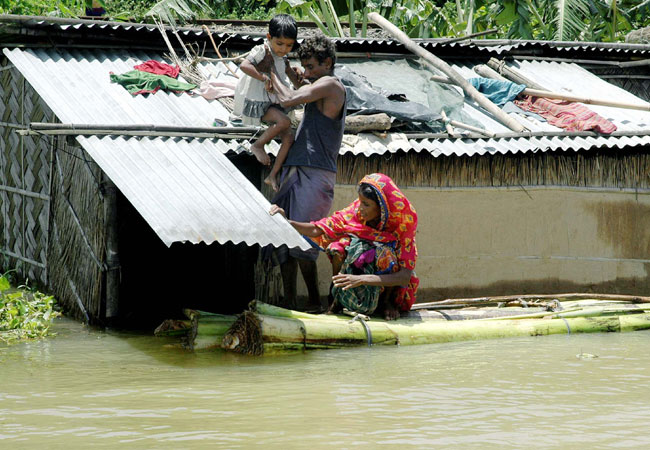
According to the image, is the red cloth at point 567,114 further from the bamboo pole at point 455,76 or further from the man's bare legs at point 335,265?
the man's bare legs at point 335,265

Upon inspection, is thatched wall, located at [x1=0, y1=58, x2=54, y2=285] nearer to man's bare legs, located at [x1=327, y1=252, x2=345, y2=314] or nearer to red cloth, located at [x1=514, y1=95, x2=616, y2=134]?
man's bare legs, located at [x1=327, y1=252, x2=345, y2=314]

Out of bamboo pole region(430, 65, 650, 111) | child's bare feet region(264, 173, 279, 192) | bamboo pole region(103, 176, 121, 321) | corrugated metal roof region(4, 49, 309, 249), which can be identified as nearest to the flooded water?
bamboo pole region(103, 176, 121, 321)

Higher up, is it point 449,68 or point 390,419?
point 449,68

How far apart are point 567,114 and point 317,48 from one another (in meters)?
3.36

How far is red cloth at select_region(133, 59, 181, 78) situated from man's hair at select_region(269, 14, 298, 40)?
1935 millimetres

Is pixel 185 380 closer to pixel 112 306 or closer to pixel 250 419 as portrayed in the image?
pixel 250 419

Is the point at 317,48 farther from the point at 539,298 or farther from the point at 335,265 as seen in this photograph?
the point at 539,298

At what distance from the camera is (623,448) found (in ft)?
15.3

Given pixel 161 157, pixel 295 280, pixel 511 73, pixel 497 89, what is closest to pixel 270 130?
pixel 161 157

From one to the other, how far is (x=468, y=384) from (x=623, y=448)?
1.43m

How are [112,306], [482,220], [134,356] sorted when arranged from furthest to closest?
[482,220]
[112,306]
[134,356]

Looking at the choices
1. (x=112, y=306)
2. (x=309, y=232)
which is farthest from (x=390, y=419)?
(x=112, y=306)

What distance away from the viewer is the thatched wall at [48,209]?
7672mm

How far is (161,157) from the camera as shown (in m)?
7.22
